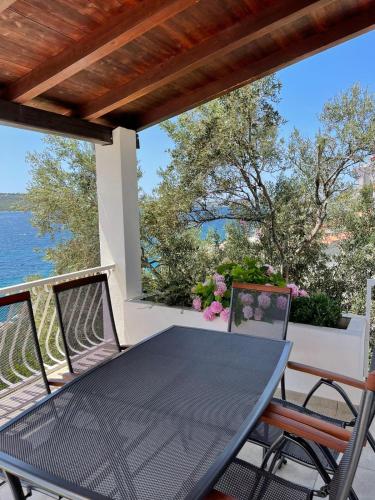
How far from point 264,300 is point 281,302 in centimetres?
12

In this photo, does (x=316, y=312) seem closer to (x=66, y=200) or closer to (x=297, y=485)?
(x=297, y=485)

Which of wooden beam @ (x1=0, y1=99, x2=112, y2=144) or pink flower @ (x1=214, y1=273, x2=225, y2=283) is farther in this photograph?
pink flower @ (x1=214, y1=273, x2=225, y2=283)

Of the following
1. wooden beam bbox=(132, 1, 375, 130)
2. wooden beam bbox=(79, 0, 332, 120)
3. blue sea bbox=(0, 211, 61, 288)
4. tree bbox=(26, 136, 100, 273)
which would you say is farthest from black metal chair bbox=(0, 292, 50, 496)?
blue sea bbox=(0, 211, 61, 288)

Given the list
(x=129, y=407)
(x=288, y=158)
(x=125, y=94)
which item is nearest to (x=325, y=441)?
(x=129, y=407)

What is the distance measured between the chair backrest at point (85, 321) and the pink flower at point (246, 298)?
998mm

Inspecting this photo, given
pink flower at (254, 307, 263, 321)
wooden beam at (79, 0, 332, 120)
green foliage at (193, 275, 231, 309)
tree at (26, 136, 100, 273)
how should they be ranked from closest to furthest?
pink flower at (254, 307, 263, 321) < wooden beam at (79, 0, 332, 120) < green foliage at (193, 275, 231, 309) < tree at (26, 136, 100, 273)

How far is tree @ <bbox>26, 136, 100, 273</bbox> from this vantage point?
8.41 meters

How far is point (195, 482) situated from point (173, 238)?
6.29 metres

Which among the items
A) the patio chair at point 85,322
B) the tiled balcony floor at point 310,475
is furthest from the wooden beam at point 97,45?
the tiled balcony floor at point 310,475

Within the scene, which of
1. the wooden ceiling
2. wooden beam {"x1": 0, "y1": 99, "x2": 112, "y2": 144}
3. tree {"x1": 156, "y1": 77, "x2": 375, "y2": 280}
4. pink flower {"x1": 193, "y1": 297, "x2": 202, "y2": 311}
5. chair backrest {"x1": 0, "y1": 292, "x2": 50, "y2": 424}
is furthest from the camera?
tree {"x1": 156, "y1": 77, "x2": 375, "y2": 280}

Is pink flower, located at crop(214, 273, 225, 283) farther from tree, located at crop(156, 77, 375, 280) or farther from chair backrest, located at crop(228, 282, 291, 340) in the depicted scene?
tree, located at crop(156, 77, 375, 280)

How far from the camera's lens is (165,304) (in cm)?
422

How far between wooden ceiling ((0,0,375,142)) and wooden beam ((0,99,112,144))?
0.01m

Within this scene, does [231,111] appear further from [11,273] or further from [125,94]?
[11,273]
